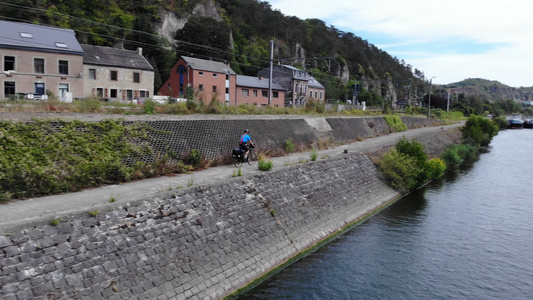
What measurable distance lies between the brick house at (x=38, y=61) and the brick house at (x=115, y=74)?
2.86 metres

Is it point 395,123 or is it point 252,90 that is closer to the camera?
point 395,123

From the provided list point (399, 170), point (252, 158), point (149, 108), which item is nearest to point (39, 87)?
point (149, 108)

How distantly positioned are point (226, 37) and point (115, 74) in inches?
1252

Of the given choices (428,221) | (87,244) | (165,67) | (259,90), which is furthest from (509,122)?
(87,244)

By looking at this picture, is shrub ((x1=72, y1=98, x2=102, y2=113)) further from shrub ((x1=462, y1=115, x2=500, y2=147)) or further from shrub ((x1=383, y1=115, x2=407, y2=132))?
shrub ((x1=462, y1=115, x2=500, y2=147))

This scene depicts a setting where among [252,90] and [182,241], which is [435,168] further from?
[252,90]

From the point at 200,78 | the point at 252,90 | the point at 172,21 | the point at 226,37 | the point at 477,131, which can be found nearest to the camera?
the point at 477,131

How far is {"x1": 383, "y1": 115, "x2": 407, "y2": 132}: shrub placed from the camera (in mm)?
41900

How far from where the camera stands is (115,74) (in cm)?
4231

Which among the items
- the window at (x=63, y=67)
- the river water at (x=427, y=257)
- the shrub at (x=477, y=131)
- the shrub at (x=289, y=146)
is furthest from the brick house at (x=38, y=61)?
the shrub at (x=477, y=131)

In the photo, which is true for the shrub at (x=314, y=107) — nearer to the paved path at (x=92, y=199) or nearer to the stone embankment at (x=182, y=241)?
the stone embankment at (x=182, y=241)

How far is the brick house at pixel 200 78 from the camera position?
1955 inches

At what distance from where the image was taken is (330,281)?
11820mm

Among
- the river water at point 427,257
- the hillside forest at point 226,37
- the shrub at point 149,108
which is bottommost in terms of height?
the river water at point 427,257
